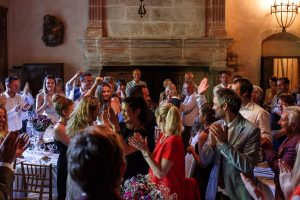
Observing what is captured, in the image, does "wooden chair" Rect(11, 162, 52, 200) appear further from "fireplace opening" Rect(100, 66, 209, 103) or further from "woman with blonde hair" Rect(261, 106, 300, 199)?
"fireplace opening" Rect(100, 66, 209, 103)

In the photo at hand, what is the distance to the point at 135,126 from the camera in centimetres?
343

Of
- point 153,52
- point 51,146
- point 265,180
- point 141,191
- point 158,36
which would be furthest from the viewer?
point 158,36

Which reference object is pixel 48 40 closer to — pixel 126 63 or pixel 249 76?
pixel 126 63

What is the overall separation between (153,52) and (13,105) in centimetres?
435

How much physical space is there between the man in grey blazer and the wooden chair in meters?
1.67

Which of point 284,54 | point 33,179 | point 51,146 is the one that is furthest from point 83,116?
point 284,54

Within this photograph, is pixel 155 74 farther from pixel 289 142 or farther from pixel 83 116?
pixel 289 142

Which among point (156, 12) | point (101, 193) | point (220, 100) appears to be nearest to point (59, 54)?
point (156, 12)

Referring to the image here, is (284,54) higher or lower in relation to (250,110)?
higher

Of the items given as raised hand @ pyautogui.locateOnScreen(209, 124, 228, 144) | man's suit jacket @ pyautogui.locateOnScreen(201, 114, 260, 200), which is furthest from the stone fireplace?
raised hand @ pyautogui.locateOnScreen(209, 124, 228, 144)

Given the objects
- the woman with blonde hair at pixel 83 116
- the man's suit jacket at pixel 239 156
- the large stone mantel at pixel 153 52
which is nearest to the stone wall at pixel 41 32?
the large stone mantel at pixel 153 52

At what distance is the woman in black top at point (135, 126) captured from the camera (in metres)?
3.37

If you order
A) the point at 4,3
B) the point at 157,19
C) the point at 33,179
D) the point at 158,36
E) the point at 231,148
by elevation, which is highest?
the point at 4,3

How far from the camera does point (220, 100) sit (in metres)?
3.11
